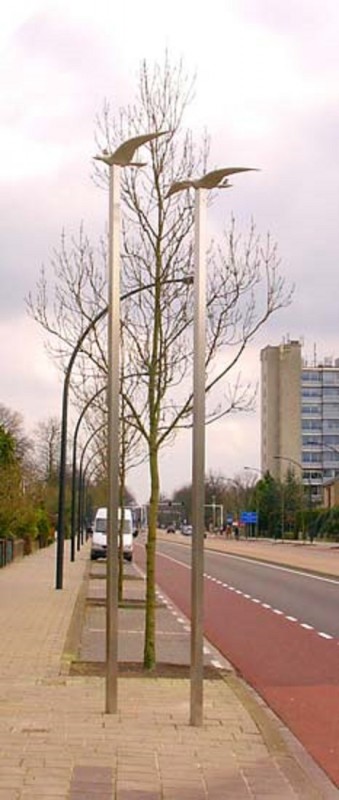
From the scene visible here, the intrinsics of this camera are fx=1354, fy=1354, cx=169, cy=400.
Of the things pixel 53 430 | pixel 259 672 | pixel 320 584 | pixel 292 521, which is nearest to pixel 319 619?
pixel 259 672

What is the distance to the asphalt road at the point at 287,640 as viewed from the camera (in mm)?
12516

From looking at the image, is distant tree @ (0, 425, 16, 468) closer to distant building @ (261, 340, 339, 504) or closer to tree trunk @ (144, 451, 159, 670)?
tree trunk @ (144, 451, 159, 670)

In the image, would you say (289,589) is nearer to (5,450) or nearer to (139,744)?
(5,450)

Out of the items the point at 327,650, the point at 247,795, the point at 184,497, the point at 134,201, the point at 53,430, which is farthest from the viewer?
the point at 184,497

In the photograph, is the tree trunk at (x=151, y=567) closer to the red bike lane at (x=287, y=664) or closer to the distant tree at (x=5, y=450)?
the red bike lane at (x=287, y=664)

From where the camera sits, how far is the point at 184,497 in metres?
166

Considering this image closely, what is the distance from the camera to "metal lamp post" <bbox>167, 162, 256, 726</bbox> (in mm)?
11281

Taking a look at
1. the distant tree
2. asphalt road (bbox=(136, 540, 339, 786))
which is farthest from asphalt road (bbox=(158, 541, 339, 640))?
the distant tree

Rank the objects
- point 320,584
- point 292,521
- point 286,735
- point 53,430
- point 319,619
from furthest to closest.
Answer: point 292,521, point 53,430, point 320,584, point 319,619, point 286,735

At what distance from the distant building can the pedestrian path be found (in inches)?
5491

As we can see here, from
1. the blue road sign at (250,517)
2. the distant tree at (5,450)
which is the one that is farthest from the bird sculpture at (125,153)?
the blue road sign at (250,517)

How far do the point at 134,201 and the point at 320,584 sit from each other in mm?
26733

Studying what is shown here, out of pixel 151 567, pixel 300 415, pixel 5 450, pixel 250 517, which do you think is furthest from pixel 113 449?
pixel 300 415

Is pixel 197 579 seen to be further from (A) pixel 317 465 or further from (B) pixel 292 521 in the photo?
(A) pixel 317 465
